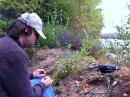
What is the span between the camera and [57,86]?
6.99 meters

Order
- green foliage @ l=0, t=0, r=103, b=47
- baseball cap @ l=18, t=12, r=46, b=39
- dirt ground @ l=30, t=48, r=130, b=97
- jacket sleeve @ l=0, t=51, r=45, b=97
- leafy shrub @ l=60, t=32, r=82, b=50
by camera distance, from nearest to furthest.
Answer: jacket sleeve @ l=0, t=51, r=45, b=97
baseball cap @ l=18, t=12, r=46, b=39
dirt ground @ l=30, t=48, r=130, b=97
leafy shrub @ l=60, t=32, r=82, b=50
green foliage @ l=0, t=0, r=103, b=47

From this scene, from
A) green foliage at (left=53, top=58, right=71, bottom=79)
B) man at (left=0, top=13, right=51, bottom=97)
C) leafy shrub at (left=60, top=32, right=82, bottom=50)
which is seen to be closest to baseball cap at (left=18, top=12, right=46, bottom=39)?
man at (left=0, top=13, right=51, bottom=97)

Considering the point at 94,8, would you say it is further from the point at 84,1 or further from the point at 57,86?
the point at 57,86

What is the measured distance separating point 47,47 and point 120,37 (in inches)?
67.3

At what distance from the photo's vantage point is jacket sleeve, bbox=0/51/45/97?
3.62 metres

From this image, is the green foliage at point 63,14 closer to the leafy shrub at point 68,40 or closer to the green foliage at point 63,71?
the leafy shrub at point 68,40

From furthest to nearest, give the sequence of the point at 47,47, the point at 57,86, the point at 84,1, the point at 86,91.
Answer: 1. the point at 84,1
2. the point at 47,47
3. the point at 57,86
4. the point at 86,91

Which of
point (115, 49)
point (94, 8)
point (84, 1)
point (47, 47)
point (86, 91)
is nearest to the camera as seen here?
point (86, 91)

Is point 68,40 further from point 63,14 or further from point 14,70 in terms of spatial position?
point 14,70

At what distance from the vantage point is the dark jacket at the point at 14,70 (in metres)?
3.63

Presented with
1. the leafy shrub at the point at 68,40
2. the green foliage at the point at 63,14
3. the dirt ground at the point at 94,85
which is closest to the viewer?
the dirt ground at the point at 94,85

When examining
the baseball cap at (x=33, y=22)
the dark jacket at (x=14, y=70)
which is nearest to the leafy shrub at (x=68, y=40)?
the baseball cap at (x=33, y=22)

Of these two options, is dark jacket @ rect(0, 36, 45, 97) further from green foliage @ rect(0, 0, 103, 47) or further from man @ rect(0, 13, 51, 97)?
green foliage @ rect(0, 0, 103, 47)

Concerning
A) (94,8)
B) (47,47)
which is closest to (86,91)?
(47,47)
